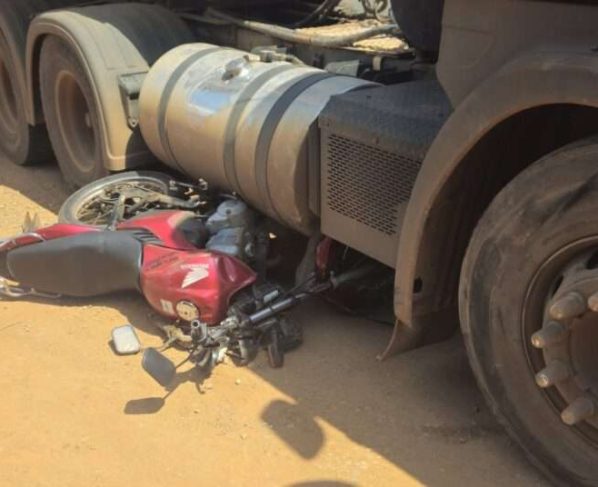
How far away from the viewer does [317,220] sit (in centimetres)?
388

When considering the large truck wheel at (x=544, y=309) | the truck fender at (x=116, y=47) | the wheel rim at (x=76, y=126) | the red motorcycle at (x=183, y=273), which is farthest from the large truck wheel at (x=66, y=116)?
the large truck wheel at (x=544, y=309)

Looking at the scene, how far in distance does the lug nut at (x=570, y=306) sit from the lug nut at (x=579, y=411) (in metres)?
0.28

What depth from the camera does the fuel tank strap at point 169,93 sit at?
4.63m

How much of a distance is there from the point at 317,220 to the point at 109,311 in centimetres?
116

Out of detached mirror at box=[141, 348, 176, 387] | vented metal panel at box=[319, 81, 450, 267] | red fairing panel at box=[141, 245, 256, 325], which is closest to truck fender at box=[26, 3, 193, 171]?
red fairing panel at box=[141, 245, 256, 325]

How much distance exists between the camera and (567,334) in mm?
2600

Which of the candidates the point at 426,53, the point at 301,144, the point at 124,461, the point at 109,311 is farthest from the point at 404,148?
the point at 109,311

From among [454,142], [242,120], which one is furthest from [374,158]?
[242,120]

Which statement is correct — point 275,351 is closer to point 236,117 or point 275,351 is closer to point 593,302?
point 236,117

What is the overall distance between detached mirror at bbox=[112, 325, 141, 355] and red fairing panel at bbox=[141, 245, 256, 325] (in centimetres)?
17

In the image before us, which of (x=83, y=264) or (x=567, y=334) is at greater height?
(x=567, y=334)

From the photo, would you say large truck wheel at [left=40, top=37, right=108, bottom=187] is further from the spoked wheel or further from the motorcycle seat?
the motorcycle seat

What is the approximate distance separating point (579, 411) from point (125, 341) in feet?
6.70

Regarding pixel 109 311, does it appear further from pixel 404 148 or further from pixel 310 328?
pixel 404 148
